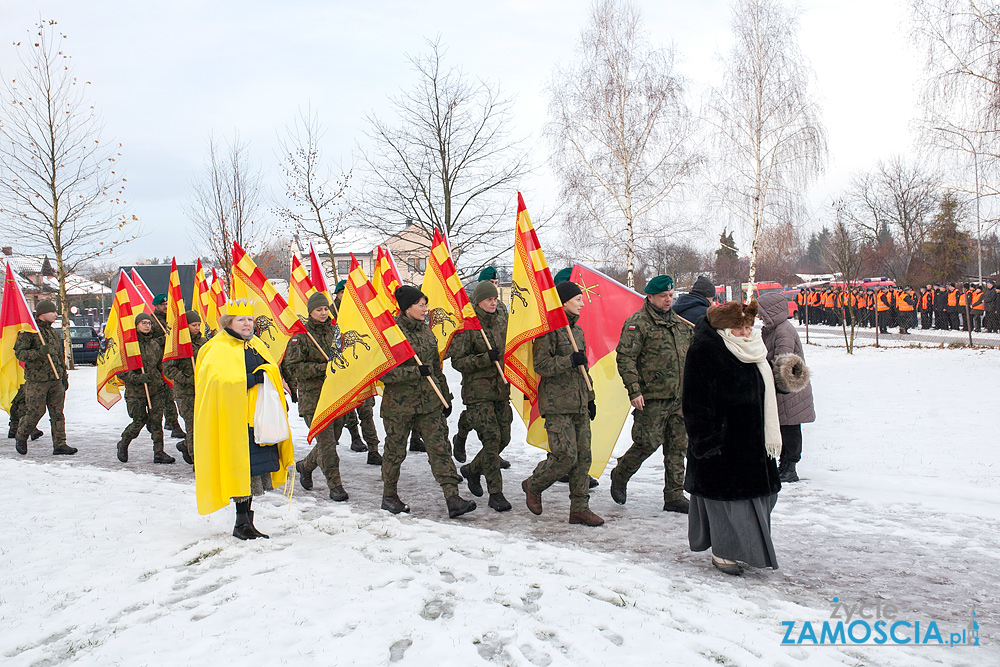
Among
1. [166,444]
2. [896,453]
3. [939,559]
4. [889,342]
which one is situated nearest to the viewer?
[939,559]

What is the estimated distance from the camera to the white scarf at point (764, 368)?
4.23m

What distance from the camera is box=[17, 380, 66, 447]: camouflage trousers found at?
9.42 meters

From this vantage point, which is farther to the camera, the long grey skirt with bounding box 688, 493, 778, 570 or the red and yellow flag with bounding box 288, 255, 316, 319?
the red and yellow flag with bounding box 288, 255, 316, 319

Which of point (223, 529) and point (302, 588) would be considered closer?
point (302, 588)

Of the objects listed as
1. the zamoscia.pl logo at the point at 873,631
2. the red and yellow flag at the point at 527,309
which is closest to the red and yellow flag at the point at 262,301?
the red and yellow flag at the point at 527,309

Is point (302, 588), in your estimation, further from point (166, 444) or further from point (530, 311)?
point (166, 444)

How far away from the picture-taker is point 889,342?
68.7ft

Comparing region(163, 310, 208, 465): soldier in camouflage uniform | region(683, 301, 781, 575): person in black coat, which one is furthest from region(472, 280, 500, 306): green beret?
region(163, 310, 208, 465): soldier in camouflage uniform

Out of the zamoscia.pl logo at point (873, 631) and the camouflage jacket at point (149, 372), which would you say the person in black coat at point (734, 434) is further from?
the camouflage jacket at point (149, 372)

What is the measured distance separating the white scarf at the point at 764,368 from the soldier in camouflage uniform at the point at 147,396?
754 cm

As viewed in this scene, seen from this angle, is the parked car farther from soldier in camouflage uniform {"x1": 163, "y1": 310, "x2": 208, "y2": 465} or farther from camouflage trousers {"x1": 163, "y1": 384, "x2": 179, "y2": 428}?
soldier in camouflage uniform {"x1": 163, "y1": 310, "x2": 208, "y2": 465}

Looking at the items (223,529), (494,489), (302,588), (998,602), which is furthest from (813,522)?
(223,529)

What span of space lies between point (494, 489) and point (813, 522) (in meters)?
2.69

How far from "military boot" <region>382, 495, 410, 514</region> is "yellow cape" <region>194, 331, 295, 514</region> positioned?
4.34ft
